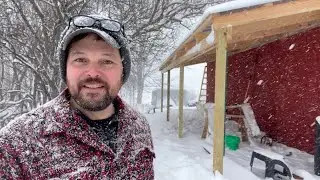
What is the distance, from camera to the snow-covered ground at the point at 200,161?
573cm

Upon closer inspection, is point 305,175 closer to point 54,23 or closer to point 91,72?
point 91,72

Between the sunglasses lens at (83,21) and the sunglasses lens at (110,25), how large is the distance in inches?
2.1

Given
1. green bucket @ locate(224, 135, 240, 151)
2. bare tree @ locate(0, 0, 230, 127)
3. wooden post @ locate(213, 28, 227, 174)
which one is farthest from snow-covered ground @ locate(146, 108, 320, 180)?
bare tree @ locate(0, 0, 230, 127)

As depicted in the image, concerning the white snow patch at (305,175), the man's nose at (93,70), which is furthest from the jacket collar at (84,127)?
the white snow patch at (305,175)

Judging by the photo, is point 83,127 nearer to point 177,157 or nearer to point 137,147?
point 137,147

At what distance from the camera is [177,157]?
7195 millimetres

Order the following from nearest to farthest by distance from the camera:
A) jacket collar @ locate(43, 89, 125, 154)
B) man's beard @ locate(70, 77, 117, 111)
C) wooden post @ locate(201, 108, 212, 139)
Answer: jacket collar @ locate(43, 89, 125, 154), man's beard @ locate(70, 77, 117, 111), wooden post @ locate(201, 108, 212, 139)

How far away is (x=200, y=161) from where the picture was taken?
21.9 ft

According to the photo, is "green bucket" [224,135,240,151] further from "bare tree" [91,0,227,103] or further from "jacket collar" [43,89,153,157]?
"jacket collar" [43,89,153,157]

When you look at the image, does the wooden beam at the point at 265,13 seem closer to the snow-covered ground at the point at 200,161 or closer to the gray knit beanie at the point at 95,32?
the snow-covered ground at the point at 200,161

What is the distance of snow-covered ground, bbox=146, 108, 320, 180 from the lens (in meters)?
5.73

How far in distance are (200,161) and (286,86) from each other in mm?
3569

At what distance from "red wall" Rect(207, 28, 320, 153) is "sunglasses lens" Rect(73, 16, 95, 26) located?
7.01m

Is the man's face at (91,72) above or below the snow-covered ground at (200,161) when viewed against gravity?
above
